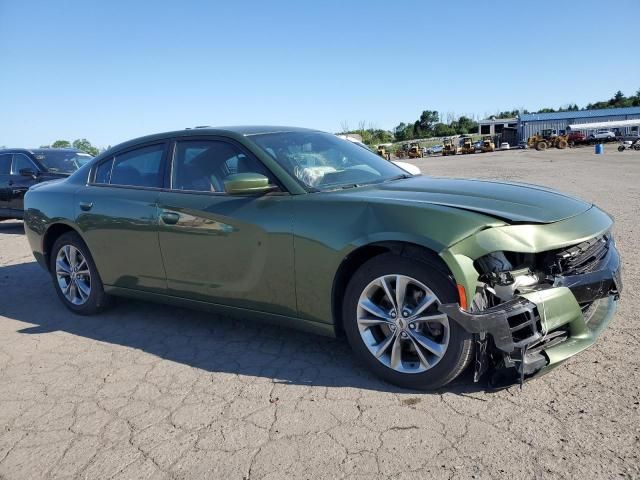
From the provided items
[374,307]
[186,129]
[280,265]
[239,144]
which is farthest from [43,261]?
[374,307]

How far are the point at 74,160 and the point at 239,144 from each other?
8427mm

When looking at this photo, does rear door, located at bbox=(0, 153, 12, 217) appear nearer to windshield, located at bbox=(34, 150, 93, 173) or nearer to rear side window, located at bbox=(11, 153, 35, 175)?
rear side window, located at bbox=(11, 153, 35, 175)

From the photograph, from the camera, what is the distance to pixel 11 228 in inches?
445

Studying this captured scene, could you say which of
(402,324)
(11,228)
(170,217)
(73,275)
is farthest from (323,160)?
(11,228)

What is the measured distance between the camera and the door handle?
3.80 metres

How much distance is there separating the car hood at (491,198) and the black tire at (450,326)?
0.41 meters

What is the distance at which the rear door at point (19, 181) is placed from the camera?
10002 mm

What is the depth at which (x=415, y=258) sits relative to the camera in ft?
9.20

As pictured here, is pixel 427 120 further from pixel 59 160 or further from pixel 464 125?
pixel 59 160

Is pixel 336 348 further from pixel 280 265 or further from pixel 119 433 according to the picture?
pixel 119 433

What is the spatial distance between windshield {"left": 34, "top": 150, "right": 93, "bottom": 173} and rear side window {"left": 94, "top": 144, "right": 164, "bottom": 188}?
252 inches

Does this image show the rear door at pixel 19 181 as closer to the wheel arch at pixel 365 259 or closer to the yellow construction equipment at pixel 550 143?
the wheel arch at pixel 365 259

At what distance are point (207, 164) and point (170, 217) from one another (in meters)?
0.50

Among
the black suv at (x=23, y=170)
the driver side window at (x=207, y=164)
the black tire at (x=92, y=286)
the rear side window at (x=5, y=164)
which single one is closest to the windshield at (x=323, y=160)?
the driver side window at (x=207, y=164)
